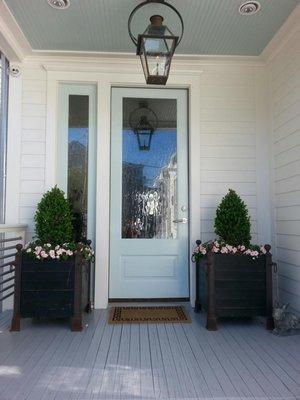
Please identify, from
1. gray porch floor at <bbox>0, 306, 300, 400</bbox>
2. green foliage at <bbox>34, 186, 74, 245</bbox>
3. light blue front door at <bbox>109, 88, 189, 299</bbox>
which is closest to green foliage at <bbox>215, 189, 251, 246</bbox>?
light blue front door at <bbox>109, 88, 189, 299</bbox>

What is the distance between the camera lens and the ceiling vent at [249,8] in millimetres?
2766

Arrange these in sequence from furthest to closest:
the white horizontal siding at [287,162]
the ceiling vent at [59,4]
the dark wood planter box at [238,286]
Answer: the white horizontal siding at [287,162] < the dark wood planter box at [238,286] < the ceiling vent at [59,4]

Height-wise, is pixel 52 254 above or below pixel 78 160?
below

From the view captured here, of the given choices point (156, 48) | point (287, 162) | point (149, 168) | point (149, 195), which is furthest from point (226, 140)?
point (156, 48)

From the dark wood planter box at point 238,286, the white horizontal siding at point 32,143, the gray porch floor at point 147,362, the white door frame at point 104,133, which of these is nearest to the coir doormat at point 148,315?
the gray porch floor at point 147,362

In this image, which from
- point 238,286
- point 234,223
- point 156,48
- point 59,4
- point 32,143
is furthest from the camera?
point 32,143

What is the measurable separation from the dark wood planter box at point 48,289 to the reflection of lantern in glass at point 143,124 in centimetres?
144

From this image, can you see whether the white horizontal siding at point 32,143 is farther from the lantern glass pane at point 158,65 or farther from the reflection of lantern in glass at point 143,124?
the lantern glass pane at point 158,65

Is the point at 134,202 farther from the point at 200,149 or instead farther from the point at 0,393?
the point at 0,393

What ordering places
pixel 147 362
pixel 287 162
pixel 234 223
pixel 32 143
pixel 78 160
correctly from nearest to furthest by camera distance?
pixel 147 362
pixel 234 223
pixel 287 162
pixel 32 143
pixel 78 160

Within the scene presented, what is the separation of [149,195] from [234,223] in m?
0.97

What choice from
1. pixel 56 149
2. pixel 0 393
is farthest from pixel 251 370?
pixel 56 149

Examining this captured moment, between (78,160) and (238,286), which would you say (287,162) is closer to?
(238,286)

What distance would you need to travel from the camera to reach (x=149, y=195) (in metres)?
3.73
